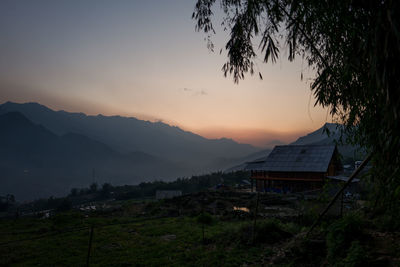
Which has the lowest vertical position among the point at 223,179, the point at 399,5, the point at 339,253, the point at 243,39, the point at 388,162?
the point at 223,179

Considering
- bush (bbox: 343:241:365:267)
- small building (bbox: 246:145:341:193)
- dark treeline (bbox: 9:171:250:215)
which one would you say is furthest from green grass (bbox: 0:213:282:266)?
dark treeline (bbox: 9:171:250:215)

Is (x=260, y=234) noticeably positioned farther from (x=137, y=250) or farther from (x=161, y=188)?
(x=161, y=188)

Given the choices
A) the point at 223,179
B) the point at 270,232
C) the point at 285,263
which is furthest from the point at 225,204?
the point at 223,179

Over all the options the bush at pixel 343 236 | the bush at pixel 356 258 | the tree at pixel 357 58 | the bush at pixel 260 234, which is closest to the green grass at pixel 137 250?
the bush at pixel 260 234

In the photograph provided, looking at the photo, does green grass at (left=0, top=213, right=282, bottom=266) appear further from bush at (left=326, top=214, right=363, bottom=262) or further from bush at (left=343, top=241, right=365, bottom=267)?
bush at (left=343, top=241, right=365, bottom=267)

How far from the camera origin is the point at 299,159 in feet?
85.7

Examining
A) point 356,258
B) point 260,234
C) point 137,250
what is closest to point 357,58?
point 356,258

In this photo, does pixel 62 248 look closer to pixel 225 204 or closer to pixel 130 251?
pixel 130 251

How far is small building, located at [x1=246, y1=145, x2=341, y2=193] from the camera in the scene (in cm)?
2411

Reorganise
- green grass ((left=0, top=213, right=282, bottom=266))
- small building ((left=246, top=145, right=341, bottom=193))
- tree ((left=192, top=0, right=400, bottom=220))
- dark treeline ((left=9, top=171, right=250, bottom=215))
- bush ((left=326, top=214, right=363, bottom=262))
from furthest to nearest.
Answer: dark treeline ((left=9, top=171, right=250, bottom=215)), small building ((left=246, top=145, right=341, bottom=193)), green grass ((left=0, top=213, right=282, bottom=266)), bush ((left=326, top=214, right=363, bottom=262)), tree ((left=192, top=0, right=400, bottom=220))

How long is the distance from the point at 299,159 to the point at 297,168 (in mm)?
1754

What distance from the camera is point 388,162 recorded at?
323 cm

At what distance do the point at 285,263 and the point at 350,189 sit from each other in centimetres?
2311

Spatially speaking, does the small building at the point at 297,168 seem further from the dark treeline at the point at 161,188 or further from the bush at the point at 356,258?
the bush at the point at 356,258
